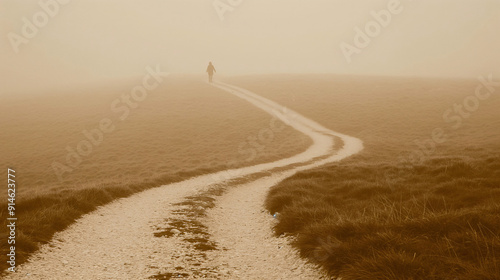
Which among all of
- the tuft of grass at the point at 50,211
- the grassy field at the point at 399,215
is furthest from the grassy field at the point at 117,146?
the grassy field at the point at 399,215

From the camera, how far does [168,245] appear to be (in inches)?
357

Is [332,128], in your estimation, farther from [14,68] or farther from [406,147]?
[14,68]

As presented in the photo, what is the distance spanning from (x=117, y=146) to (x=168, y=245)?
31.1m

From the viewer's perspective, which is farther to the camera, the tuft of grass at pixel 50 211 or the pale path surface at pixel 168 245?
the tuft of grass at pixel 50 211

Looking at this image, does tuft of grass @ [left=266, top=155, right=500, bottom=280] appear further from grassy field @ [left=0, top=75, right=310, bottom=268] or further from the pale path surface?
grassy field @ [left=0, top=75, right=310, bottom=268]

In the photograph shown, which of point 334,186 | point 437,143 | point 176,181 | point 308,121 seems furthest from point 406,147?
point 176,181

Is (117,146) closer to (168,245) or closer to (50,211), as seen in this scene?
(50,211)

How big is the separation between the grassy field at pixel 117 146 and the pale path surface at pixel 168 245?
88cm

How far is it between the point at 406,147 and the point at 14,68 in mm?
221658

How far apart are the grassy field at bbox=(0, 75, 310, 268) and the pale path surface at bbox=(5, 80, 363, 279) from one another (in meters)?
0.88

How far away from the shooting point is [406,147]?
29.5 m

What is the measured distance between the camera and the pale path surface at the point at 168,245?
7344 mm

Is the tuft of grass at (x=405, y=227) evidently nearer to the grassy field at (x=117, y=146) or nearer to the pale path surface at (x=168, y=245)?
the pale path surface at (x=168, y=245)

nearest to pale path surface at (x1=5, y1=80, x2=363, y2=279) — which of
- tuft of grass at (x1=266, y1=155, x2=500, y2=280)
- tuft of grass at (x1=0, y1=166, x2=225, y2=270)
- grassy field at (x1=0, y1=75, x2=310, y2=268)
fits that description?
tuft of grass at (x1=0, y1=166, x2=225, y2=270)
